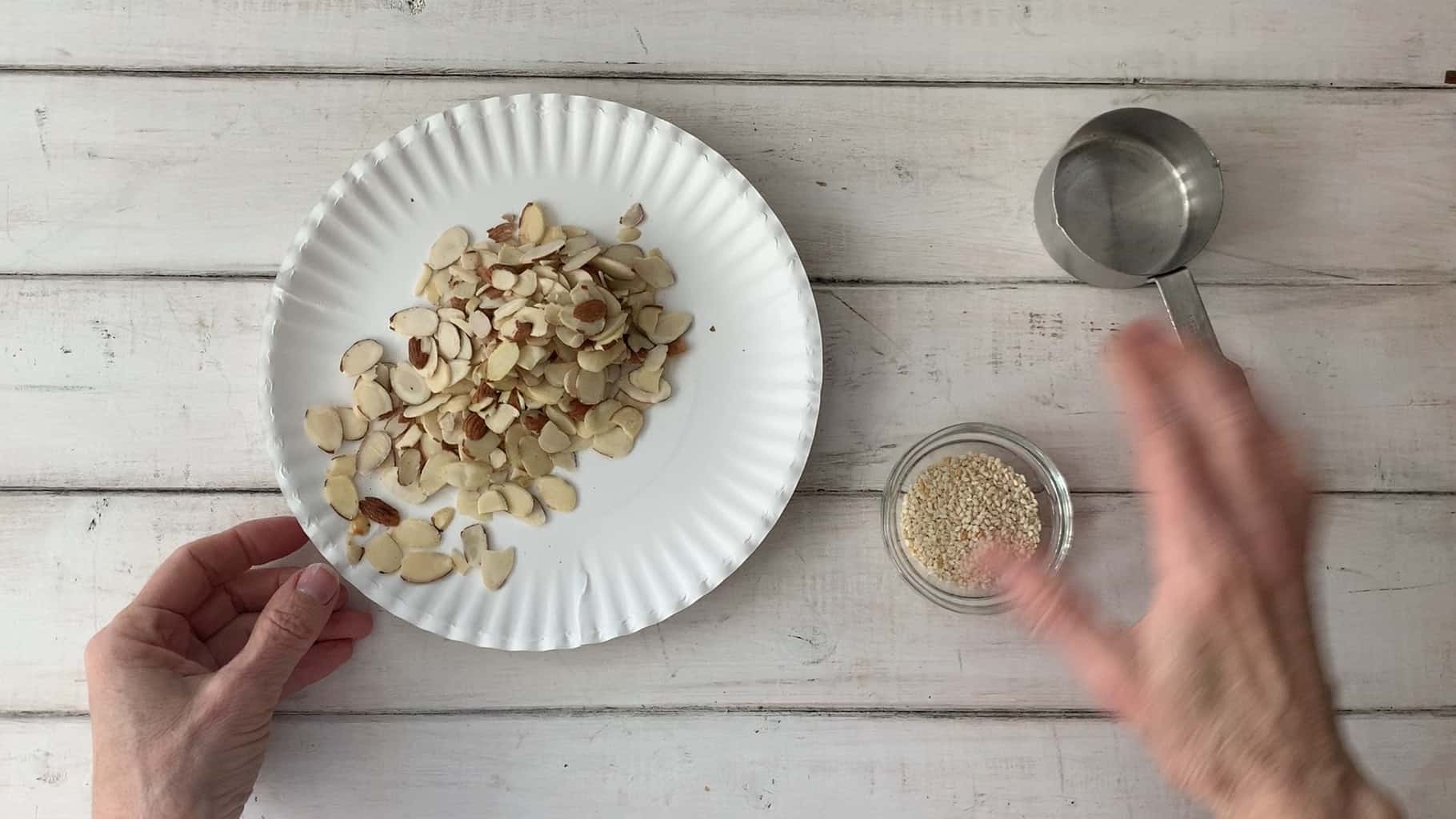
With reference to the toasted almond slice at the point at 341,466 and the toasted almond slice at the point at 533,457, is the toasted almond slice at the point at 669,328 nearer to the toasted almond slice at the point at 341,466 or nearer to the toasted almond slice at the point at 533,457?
the toasted almond slice at the point at 533,457

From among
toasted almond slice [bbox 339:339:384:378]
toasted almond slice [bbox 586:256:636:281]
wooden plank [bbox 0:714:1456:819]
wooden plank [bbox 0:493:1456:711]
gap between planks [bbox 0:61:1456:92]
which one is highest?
gap between planks [bbox 0:61:1456:92]

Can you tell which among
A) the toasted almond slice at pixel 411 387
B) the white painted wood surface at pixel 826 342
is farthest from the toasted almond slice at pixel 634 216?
the toasted almond slice at pixel 411 387

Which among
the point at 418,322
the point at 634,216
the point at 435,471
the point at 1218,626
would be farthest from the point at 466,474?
the point at 1218,626

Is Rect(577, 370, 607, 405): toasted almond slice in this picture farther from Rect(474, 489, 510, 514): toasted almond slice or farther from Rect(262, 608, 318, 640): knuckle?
Rect(262, 608, 318, 640): knuckle

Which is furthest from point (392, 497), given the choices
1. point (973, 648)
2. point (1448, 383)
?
point (1448, 383)

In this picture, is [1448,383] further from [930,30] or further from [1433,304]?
[930,30]

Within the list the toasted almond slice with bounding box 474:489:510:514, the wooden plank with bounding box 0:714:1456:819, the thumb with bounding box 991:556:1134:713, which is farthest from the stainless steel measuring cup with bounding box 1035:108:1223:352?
the toasted almond slice with bounding box 474:489:510:514
